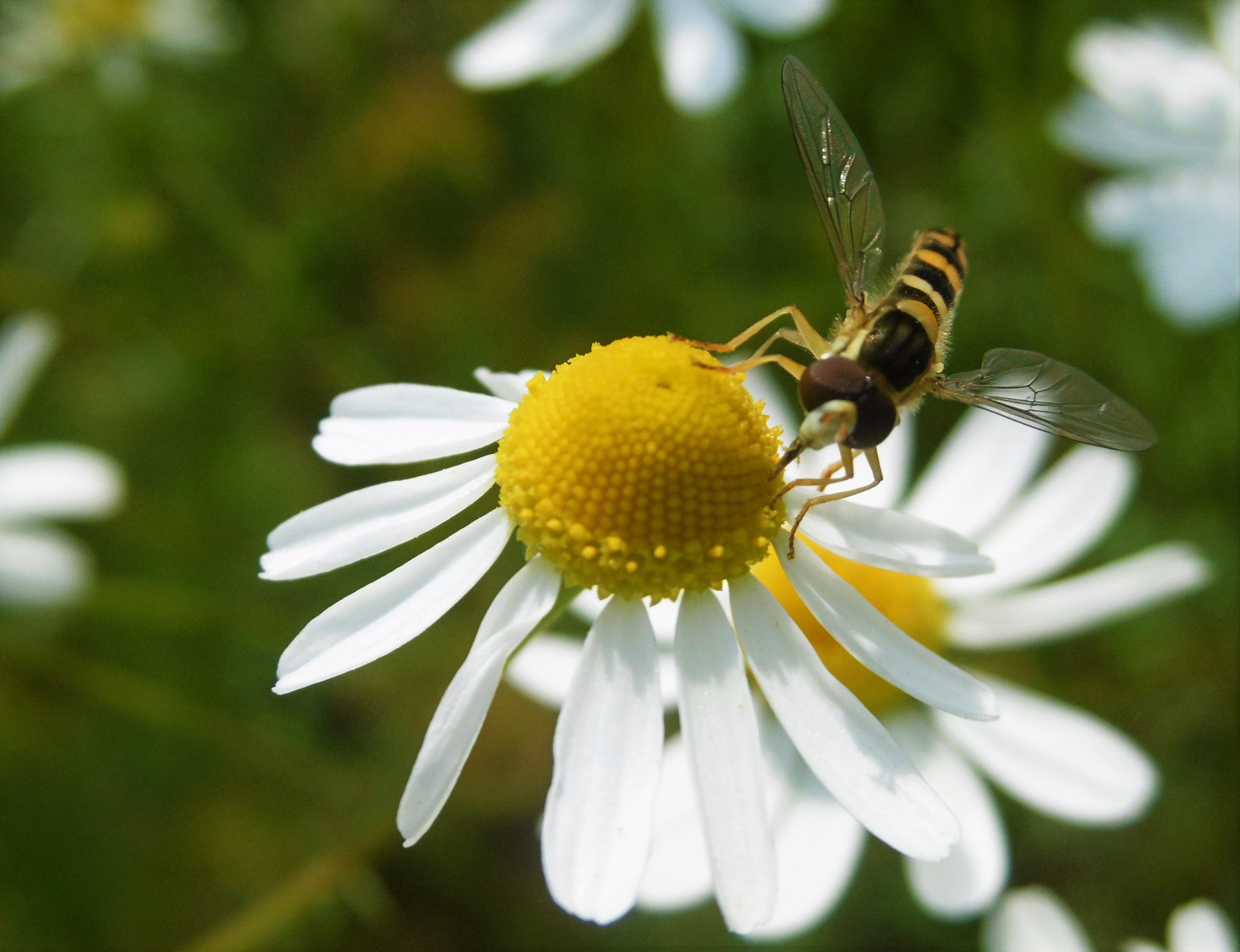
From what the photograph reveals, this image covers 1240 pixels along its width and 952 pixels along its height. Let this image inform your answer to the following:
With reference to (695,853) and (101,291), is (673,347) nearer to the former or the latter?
(695,853)

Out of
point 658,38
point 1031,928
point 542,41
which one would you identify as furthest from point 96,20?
point 1031,928

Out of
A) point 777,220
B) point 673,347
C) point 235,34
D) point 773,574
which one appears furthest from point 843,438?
point 235,34

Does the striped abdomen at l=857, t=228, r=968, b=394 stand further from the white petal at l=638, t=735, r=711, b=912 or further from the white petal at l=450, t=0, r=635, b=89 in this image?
the white petal at l=450, t=0, r=635, b=89

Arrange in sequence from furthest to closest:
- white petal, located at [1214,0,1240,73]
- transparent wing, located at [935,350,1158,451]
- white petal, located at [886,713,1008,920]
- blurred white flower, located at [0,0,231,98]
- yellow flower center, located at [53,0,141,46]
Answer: yellow flower center, located at [53,0,141,46] < blurred white flower, located at [0,0,231,98] < white petal, located at [1214,0,1240,73] < white petal, located at [886,713,1008,920] < transparent wing, located at [935,350,1158,451]

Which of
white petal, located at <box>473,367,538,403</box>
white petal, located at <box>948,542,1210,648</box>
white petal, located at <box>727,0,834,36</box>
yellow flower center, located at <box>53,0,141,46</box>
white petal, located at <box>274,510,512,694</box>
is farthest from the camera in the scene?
yellow flower center, located at <box>53,0,141,46</box>

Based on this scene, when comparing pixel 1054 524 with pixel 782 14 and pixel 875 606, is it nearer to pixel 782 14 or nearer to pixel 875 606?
pixel 875 606

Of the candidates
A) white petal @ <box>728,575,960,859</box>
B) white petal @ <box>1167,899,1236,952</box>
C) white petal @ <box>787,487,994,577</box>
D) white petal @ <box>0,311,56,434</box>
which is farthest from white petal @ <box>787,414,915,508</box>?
white petal @ <box>0,311,56,434</box>
